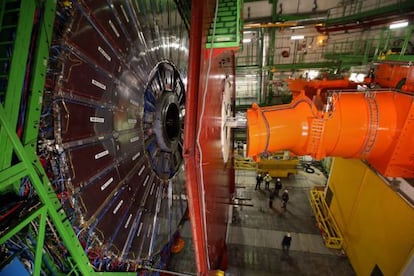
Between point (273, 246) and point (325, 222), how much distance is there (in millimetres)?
2409

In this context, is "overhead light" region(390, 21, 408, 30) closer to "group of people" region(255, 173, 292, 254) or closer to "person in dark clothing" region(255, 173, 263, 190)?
"group of people" region(255, 173, 292, 254)

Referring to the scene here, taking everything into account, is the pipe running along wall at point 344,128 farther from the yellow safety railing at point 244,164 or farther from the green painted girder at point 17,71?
the yellow safety railing at point 244,164

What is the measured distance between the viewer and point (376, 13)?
9.94 meters

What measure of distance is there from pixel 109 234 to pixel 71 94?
4.43 feet

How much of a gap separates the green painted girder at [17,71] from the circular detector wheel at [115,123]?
0.15 m

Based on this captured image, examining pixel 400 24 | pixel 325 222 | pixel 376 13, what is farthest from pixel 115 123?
pixel 376 13

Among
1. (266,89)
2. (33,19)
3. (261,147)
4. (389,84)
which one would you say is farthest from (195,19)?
(266,89)

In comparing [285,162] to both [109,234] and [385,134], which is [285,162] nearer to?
[385,134]

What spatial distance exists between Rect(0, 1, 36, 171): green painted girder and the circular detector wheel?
0.15 meters

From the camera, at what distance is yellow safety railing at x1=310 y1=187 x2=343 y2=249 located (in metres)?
6.87

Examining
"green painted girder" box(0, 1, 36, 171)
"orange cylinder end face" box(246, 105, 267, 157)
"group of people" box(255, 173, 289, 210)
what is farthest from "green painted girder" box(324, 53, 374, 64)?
"green painted girder" box(0, 1, 36, 171)

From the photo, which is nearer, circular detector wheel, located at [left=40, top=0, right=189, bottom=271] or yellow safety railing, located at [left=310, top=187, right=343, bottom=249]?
circular detector wheel, located at [left=40, top=0, right=189, bottom=271]

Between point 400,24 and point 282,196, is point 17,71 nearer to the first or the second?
point 282,196

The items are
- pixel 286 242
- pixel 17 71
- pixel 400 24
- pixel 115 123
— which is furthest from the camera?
pixel 400 24
